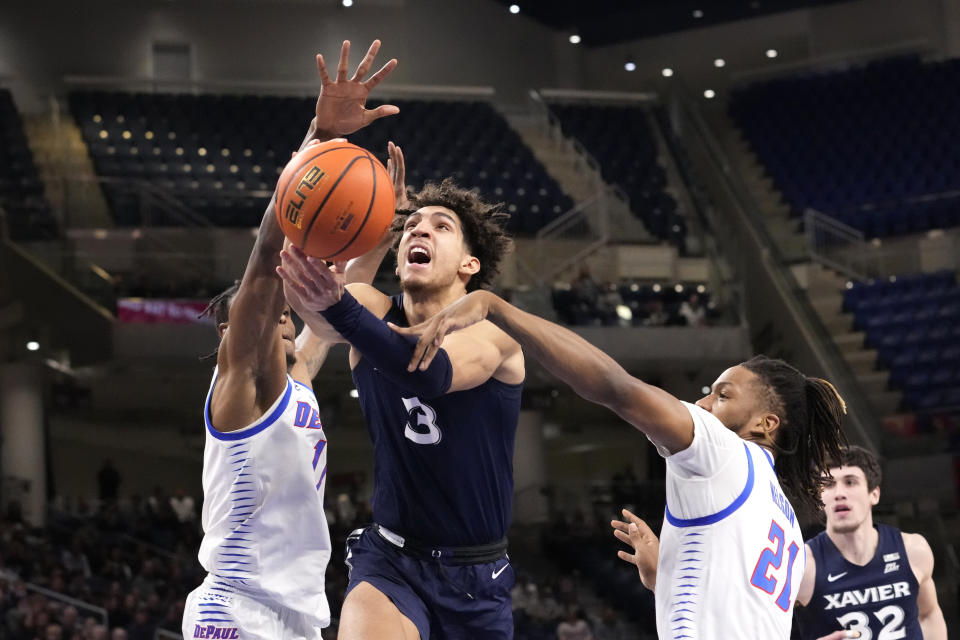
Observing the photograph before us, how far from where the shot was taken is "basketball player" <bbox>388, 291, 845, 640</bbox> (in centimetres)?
347

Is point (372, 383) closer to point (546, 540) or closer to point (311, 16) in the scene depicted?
point (546, 540)

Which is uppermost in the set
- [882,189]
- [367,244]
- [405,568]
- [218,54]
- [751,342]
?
[218,54]

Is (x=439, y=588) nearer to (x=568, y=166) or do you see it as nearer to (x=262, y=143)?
(x=262, y=143)

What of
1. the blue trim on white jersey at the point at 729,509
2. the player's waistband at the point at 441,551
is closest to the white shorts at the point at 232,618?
the player's waistband at the point at 441,551

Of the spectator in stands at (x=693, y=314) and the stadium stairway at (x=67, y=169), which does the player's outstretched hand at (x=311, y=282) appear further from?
the spectator in stands at (x=693, y=314)

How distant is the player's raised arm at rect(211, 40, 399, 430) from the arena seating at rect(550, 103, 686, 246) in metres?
15.7

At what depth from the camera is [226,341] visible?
4.36 metres

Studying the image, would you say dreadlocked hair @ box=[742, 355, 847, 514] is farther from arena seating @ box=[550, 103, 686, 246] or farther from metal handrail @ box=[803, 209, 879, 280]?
arena seating @ box=[550, 103, 686, 246]

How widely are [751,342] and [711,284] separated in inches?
53.8

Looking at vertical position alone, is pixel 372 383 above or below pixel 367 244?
below

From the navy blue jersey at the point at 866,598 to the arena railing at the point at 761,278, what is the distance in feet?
28.7

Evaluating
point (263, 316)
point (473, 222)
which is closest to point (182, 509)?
point (473, 222)

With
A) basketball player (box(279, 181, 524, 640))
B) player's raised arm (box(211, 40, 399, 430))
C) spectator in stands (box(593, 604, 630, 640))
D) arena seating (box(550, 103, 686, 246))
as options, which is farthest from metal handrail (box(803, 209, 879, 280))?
player's raised arm (box(211, 40, 399, 430))

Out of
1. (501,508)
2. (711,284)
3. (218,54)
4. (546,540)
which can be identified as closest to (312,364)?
(501,508)
